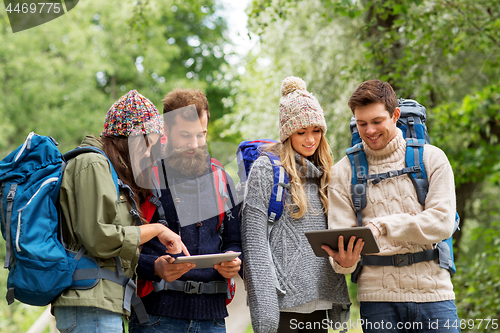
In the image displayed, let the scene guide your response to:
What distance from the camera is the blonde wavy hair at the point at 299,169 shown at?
2.65 metres

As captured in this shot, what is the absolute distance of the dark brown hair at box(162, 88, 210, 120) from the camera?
2.64m

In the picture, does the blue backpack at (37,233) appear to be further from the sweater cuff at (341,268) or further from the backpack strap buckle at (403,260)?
the backpack strap buckle at (403,260)

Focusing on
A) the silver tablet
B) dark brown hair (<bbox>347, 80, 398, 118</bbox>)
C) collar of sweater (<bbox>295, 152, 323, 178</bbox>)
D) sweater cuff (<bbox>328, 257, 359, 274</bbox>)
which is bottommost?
sweater cuff (<bbox>328, 257, 359, 274</bbox>)

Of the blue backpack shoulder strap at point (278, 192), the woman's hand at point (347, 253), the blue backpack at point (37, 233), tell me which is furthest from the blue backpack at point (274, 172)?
the blue backpack at point (37, 233)

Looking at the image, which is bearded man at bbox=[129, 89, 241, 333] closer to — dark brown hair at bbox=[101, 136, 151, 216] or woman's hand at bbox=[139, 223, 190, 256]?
woman's hand at bbox=[139, 223, 190, 256]

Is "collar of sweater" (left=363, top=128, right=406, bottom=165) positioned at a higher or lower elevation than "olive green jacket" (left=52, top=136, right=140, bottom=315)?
higher

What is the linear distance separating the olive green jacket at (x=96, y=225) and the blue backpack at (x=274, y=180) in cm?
77

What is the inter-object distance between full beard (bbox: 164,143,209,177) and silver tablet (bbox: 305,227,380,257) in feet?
2.44

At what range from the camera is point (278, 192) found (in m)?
2.64

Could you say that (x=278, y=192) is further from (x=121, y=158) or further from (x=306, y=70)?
(x=306, y=70)

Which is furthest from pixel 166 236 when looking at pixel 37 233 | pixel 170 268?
pixel 37 233

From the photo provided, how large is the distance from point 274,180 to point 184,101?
673 mm

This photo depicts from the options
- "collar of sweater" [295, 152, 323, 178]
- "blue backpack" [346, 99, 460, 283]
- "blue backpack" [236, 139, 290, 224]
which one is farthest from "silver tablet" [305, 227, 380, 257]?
"collar of sweater" [295, 152, 323, 178]

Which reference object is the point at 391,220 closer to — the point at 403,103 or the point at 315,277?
the point at 315,277
